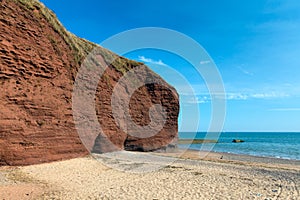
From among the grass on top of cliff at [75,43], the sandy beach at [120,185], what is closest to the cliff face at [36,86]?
the grass on top of cliff at [75,43]

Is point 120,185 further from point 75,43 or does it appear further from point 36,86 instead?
point 75,43

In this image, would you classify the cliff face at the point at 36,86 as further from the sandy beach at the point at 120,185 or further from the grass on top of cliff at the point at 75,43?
the sandy beach at the point at 120,185

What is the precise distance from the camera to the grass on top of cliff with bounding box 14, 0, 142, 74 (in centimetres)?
1356

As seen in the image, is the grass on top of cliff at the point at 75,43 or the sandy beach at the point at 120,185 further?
the grass on top of cliff at the point at 75,43

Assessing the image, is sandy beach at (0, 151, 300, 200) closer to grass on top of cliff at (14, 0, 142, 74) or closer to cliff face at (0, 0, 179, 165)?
cliff face at (0, 0, 179, 165)

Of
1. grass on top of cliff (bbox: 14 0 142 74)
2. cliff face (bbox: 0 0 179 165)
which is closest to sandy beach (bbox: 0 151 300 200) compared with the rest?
cliff face (bbox: 0 0 179 165)

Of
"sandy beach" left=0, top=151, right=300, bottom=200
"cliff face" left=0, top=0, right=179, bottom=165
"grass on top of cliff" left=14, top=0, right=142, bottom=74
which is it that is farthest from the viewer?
"grass on top of cliff" left=14, top=0, right=142, bottom=74

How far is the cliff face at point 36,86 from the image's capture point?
37.2ft

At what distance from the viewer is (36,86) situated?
12.8 metres

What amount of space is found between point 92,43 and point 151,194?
A: 1479cm

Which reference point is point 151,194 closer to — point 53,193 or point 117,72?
point 53,193

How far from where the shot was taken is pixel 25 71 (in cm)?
1234

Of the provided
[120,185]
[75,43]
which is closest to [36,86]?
[75,43]

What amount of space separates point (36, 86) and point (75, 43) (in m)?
5.21
